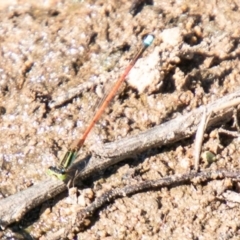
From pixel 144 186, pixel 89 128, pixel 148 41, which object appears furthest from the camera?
pixel 148 41

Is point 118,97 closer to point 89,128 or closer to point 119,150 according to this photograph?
point 89,128

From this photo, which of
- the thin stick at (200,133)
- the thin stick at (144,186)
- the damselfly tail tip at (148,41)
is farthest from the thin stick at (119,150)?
the damselfly tail tip at (148,41)

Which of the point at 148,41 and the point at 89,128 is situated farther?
the point at 148,41

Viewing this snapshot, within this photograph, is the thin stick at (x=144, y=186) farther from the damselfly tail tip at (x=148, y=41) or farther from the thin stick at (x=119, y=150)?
the damselfly tail tip at (x=148, y=41)

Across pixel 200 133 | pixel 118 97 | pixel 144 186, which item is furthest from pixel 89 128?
pixel 200 133

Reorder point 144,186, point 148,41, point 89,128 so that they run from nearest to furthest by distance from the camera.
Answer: point 144,186
point 89,128
point 148,41

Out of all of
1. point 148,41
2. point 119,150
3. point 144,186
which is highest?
point 148,41
